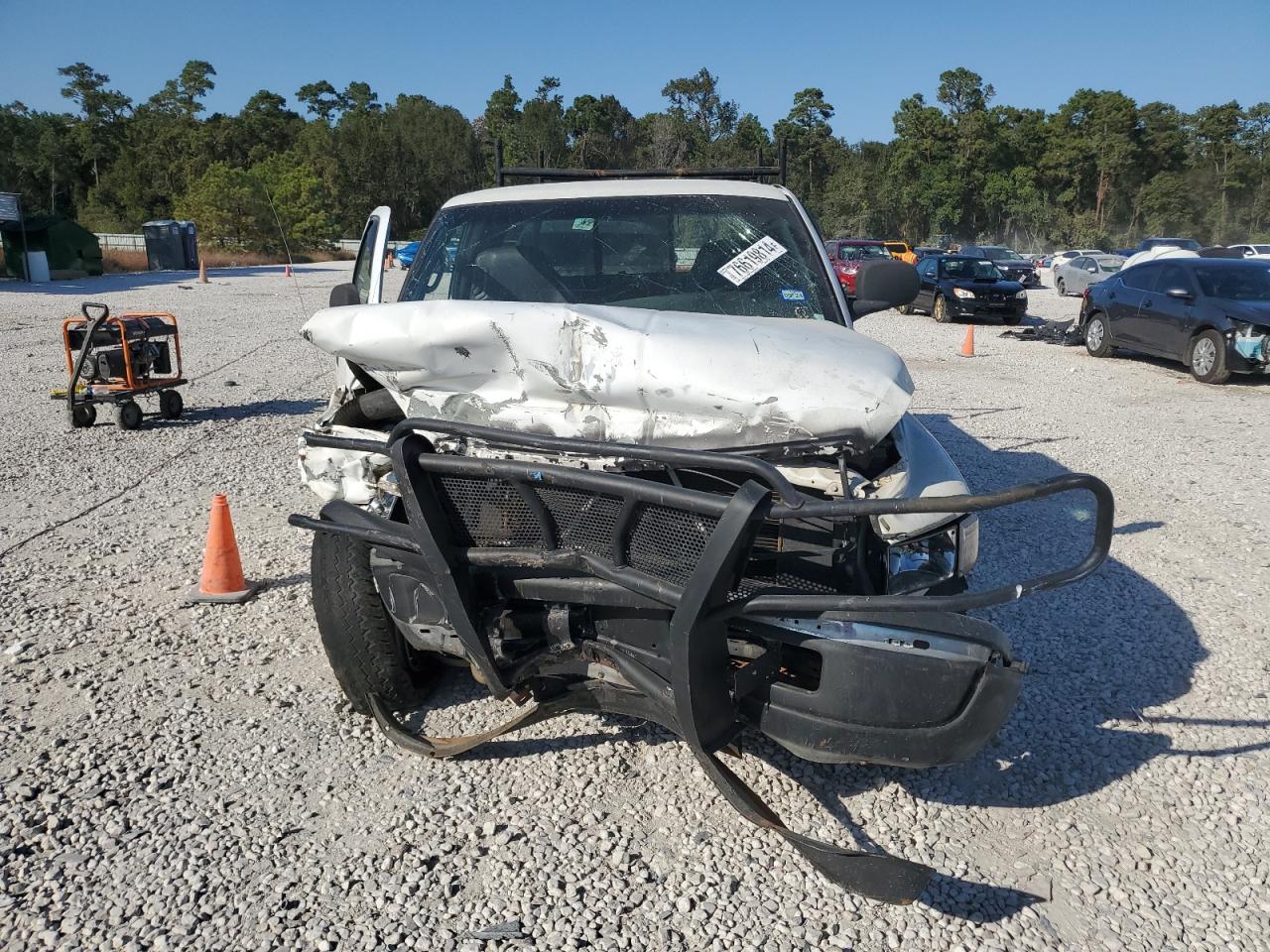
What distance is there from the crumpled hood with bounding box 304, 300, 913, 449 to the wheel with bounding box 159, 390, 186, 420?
281 inches

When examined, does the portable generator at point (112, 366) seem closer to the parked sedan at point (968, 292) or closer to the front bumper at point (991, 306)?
the parked sedan at point (968, 292)

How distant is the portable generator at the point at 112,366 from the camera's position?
28.9 feet

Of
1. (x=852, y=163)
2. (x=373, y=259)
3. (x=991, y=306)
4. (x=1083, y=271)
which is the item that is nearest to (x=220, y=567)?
(x=373, y=259)

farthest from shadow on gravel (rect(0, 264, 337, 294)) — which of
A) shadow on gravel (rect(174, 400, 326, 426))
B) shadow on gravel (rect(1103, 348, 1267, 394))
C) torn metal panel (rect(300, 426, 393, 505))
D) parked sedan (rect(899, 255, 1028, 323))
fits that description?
torn metal panel (rect(300, 426, 393, 505))

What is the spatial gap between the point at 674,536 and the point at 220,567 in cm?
319

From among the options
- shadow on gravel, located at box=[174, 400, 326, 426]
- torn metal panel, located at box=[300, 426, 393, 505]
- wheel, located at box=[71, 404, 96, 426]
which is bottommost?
shadow on gravel, located at box=[174, 400, 326, 426]

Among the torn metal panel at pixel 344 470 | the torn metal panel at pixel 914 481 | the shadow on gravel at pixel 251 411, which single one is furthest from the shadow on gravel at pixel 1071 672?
the shadow on gravel at pixel 251 411

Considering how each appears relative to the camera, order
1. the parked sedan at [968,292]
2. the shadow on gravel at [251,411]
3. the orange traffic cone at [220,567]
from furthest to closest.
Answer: the parked sedan at [968,292] < the shadow on gravel at [251,411] < the orange traffic cone at [220,567]

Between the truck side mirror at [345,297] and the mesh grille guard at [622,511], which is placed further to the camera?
the truck side mirror at [345,297]

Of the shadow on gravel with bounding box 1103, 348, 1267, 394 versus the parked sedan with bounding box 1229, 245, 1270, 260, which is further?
the parked sedan with bounding box 1229, 245, 1270, 260

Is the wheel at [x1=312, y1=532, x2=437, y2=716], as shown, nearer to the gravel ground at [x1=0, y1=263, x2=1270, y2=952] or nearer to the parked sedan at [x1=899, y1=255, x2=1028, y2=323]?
the gravel ground at [x1=0, y1=263, x2=1270, y2=952]

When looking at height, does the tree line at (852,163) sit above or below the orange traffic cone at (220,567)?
above

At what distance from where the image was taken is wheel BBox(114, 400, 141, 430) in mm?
8828

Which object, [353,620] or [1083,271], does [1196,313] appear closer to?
[353,620]
